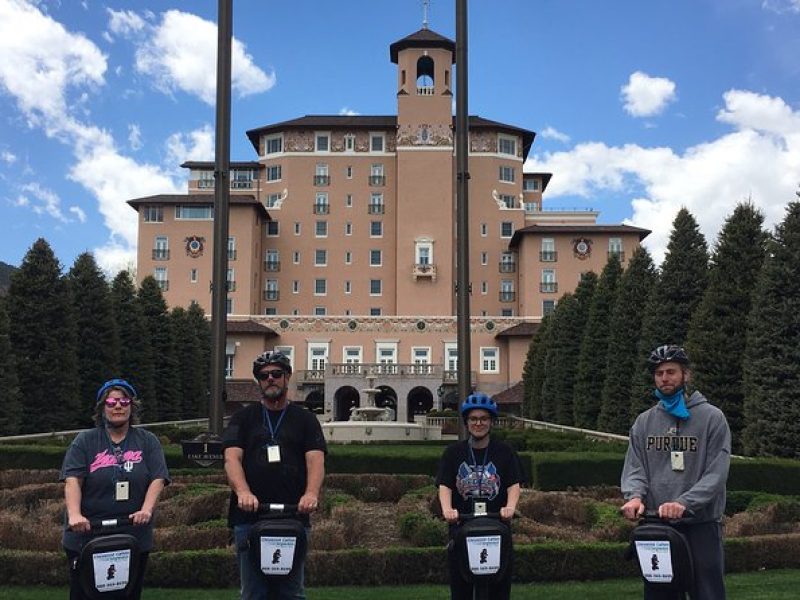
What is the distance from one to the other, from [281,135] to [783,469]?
56732mm

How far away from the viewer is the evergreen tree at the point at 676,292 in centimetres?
2370

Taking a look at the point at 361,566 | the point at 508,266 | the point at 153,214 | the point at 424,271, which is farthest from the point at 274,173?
the point at 361,566

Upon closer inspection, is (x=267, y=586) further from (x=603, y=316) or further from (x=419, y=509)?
(x=603, y=316)

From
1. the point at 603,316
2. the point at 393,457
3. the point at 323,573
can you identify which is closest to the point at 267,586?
the point at 323,573

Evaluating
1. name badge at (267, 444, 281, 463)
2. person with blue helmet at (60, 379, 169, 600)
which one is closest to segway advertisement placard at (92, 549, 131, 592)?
person with blue helmet at (60, 379, 169, 600)

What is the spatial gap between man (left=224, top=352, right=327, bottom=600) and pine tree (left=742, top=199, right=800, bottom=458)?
585 inches

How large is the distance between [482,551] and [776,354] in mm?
15101

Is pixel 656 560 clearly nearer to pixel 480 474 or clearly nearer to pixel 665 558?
pixel 665 558

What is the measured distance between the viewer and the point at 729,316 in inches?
798

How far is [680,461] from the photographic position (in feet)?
14.4

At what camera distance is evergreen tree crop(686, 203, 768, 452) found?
2000 centimetres

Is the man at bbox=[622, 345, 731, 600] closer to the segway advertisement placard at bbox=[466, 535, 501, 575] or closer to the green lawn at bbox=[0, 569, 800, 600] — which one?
the segway advertisement placard at bbox=[466, 535, 501, 575]

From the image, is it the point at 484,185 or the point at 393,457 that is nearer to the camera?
the point at 393,457

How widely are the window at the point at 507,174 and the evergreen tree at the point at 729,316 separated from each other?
149ft
